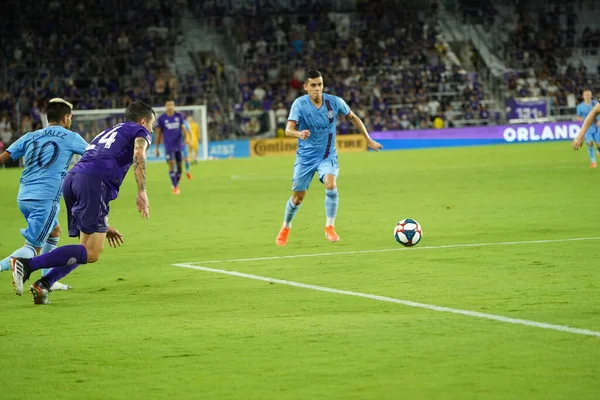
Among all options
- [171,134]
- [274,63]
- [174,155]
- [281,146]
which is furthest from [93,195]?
[274,63]

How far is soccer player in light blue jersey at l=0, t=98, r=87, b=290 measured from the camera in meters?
10.5

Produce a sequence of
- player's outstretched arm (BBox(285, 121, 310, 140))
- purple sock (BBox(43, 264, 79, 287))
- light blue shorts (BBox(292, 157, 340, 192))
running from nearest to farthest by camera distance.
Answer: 1. purple sock (BBox(43, 264, 79, 287))
2. player's outstretched arm (BBox(285, 121, 310, 140))
3. light blue shorts (BBox(292, 157, 340, 192))

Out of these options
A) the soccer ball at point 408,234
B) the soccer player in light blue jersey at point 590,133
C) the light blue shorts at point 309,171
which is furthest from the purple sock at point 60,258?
the soccer player in light blue jersey at point 590,133

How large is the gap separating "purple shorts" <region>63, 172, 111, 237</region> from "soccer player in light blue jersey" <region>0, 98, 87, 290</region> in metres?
0.74

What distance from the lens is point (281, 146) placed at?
4812cm

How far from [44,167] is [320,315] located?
11.6 ft

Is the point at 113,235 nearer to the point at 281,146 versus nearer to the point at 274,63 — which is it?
the point at 281,146

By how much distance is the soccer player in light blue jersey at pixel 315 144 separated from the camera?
1455cm

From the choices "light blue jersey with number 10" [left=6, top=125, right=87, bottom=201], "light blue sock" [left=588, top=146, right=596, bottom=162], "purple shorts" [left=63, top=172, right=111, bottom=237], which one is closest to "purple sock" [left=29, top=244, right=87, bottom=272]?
"purple shorts" [left=63, top=172, right=111, bottom=237]

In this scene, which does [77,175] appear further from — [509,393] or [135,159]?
[509,393]

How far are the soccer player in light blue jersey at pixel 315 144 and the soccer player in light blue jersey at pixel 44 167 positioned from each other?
4.55m

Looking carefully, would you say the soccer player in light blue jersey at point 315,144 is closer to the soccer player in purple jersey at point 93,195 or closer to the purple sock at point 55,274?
the soccer player in purple jersey at point 93,195

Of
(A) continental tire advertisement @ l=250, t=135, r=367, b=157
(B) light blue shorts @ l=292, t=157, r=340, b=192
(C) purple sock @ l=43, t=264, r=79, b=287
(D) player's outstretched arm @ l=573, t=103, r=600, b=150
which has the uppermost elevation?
(D) player's outstretched arm @ l=573, t=103, r=600, b=150

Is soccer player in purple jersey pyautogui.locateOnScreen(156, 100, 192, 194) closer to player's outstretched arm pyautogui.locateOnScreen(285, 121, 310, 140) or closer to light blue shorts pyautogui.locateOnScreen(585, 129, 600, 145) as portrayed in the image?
light blue shorts pyautogui.locateOnScreen(585, 129, 600, 145)
